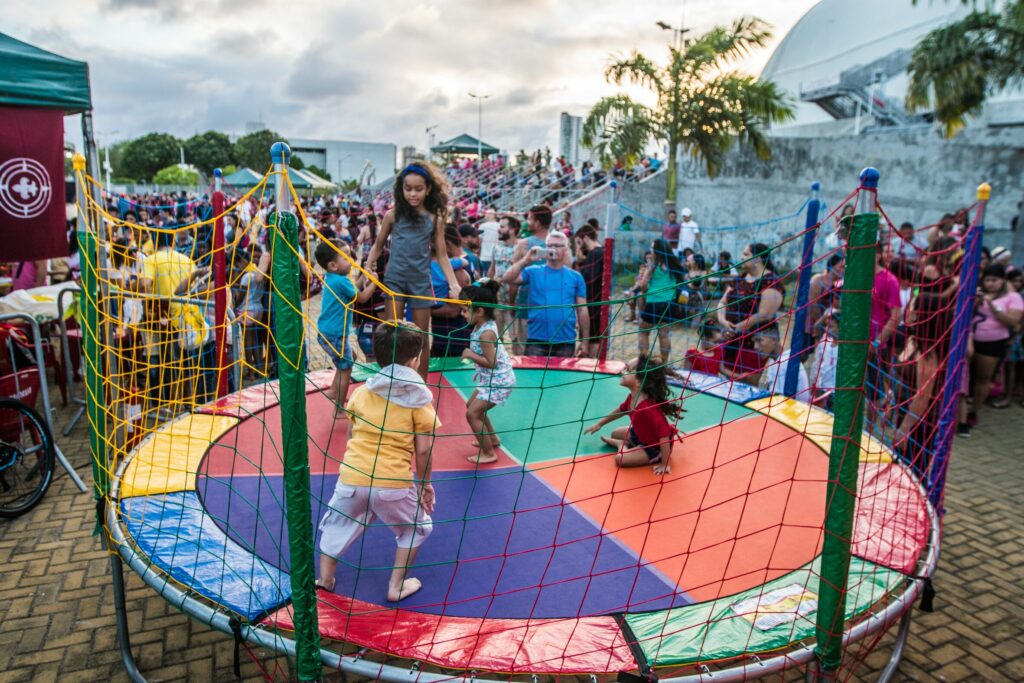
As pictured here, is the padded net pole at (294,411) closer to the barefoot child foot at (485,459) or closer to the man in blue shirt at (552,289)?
the barefoot child foot at (485,459)

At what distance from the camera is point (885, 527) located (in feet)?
11.7

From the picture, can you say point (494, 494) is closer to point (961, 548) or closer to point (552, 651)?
point (552, 651)

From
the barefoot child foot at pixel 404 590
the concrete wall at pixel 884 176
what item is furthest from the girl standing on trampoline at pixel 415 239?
the concrete wall at pixel 884 176

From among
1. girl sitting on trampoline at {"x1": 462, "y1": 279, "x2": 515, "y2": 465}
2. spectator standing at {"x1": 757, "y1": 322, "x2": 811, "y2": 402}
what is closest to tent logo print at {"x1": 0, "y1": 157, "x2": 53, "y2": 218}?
girl sitting on trampoline at {"x1": 462, "y1": 279, "x2": 515, "y2": 465}

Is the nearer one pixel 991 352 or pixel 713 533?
pixel 713 533

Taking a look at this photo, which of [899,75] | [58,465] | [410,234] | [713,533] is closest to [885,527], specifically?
[713,533]

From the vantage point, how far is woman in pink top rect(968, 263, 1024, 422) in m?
6.38

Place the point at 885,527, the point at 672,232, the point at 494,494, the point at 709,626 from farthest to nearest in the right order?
the point at 672,232, the point at 494,494, the point at 885,527, the point at 709,626

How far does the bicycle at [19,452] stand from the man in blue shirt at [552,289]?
11.8 ft

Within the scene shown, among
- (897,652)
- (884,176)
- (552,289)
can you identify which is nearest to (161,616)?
(897,652)

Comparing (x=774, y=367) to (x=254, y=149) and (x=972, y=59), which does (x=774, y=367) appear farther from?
(x=254, y=149)

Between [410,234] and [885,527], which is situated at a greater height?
[410,234]

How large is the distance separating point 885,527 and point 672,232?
8.73 metres

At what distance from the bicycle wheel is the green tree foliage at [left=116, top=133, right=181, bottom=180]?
69435 mm
